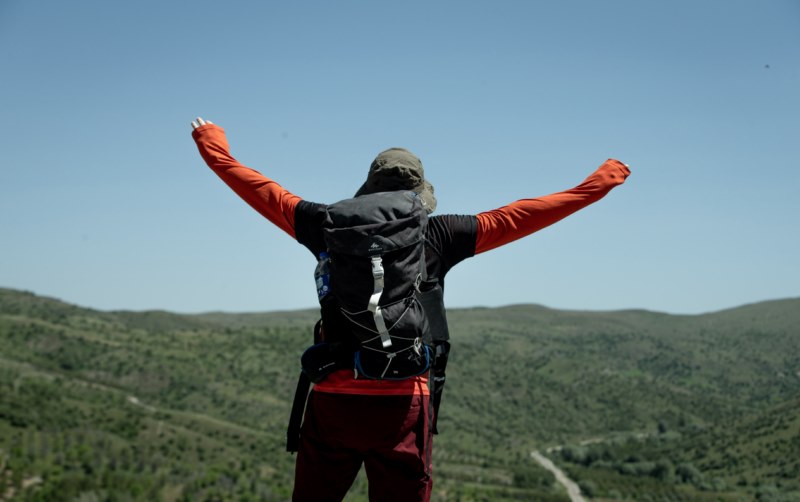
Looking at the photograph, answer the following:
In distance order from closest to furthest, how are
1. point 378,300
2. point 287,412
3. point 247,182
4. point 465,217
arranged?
point 378,300, point 465,217, point 247,182, point 287,412

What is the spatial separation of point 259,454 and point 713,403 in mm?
84685

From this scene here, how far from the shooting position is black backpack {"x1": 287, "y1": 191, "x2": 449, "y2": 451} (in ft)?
12.4

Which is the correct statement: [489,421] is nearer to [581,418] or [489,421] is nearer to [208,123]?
[581,418]

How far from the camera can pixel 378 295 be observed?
3.74m

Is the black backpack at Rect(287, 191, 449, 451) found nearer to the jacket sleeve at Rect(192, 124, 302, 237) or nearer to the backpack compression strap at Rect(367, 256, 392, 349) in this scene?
the backpack compression strap at Rect(367, 256, 392, 349)

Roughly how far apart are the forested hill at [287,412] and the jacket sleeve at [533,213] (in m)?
36.2

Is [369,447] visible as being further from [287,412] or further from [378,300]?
[287,412]

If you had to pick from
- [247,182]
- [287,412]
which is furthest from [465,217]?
[287,412]

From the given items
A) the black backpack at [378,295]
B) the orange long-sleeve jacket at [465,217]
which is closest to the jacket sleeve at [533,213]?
the orange long-sleeve jacket at [465,217]

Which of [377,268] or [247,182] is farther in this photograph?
[247,182]

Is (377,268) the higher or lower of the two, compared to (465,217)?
lower

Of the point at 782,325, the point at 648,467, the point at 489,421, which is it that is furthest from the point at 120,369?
the point at 782,325

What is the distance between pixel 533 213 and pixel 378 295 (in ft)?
3.72

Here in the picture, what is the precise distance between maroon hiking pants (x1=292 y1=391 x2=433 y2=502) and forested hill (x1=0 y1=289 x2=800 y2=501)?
3579cm
